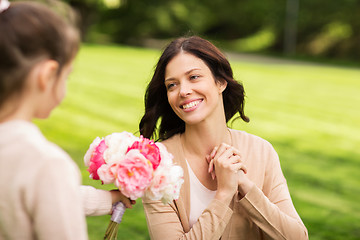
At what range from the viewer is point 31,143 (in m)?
1.63

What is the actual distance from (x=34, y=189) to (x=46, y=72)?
0.37m

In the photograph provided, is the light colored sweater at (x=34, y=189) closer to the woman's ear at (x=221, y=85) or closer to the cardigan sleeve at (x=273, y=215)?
the cardigan sleeve at (x=273, y=215)

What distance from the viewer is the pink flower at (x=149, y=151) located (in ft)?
7.18

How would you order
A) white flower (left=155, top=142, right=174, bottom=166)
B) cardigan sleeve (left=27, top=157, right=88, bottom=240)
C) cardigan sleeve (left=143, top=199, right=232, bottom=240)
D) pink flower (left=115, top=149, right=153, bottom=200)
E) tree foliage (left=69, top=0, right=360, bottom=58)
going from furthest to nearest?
tree foliage (left=69, top=0, right=360, bottom=58) < cardigan sleeve (left=143, top=199, right=232, bottom=240) < white flower (left=155, top=142, right=174, bottom=166) < pink flower (left=115, top=149, right=153, bottom=200) < cardigan sleeve (left=27, top=157, right=88, bottom=240)

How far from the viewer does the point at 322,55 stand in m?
30.7

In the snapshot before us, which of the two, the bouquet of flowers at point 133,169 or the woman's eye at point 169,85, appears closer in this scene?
the bouquet of flowers at point 133,169

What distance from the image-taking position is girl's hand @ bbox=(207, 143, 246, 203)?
2768 millimetres

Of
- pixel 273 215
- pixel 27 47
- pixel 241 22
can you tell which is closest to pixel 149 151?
pixel 27 47

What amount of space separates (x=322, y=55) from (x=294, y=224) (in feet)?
95.8

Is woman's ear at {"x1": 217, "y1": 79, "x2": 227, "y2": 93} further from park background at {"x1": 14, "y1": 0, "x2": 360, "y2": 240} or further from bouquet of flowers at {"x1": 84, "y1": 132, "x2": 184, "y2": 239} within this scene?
bouquet of flowers at {"x1": 84, "y1": 132, "x2": 184, "y2": 239}

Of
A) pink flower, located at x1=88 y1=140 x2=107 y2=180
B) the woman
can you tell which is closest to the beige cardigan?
the woman

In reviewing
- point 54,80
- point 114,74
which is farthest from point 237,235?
point 114,74

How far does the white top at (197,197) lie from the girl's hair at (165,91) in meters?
0.42

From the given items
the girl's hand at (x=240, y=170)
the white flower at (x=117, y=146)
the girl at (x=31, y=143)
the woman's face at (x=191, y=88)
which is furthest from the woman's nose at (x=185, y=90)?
the girl at (x=31, y=143)
